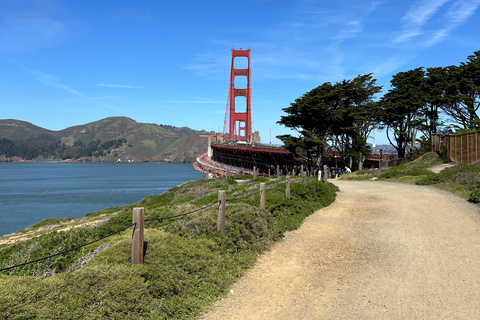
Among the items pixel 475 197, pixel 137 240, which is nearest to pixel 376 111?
pixel 475 197

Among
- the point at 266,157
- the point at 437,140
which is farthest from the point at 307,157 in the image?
the point at 266,157

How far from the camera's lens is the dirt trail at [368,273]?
6.07m

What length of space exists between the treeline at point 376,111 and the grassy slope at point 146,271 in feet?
89.2

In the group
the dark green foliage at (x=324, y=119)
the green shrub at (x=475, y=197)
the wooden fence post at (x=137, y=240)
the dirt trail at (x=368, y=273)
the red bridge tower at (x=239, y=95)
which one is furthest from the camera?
the red bridge tower at (x=239, y=95)

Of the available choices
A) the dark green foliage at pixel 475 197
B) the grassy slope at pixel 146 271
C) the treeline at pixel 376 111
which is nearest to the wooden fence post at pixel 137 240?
the grassy slope at pixel 146 271

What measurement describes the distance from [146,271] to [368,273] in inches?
174

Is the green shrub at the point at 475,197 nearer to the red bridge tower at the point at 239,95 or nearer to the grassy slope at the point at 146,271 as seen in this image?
the grassy slope at the point at 146,271

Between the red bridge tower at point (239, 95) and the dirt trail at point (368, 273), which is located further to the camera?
the red bridge tower at point (239, 95)

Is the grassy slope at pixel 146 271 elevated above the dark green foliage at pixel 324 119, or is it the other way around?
the dark green foliage at pixel 324 119

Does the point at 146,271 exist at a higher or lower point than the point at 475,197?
lower

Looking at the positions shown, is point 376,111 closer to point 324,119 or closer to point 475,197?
point 324,119

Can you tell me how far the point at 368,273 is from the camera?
7.75 m

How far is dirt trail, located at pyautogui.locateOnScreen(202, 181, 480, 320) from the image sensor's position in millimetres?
6074

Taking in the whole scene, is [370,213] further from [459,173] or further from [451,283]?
[459,173]
